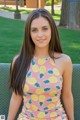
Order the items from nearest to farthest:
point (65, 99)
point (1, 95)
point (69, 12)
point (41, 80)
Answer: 1. point (41, 80)
2. point (65, 99)
3. point (1, 95)
4. point (69, 12)

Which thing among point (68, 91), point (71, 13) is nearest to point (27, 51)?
point (68, 91)

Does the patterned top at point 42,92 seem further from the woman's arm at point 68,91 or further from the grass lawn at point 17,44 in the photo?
the grass lawn at point 17,44

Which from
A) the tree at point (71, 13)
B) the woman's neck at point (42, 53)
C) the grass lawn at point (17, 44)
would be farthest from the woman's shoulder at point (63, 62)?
the tree at point (71, 13)

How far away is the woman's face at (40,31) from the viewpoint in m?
2.68

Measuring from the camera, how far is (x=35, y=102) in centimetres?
273

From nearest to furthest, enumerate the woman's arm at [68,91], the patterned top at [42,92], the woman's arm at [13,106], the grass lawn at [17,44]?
the patterned top at [42,92], the woman's arm at [68,91], the woman's arm at [13,106], the grass lawn at [17,44]

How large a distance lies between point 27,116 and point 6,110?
20.2 inches

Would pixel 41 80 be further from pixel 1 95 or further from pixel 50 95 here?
pixel 1 95

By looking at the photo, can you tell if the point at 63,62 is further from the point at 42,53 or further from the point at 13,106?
the point at 13,106

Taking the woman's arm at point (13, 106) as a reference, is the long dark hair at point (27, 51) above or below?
above

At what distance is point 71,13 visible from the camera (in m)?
13.4

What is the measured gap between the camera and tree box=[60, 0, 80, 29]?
13.1m

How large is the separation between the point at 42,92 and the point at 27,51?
0.36 m

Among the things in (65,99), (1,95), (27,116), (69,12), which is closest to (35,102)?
(27,116)
